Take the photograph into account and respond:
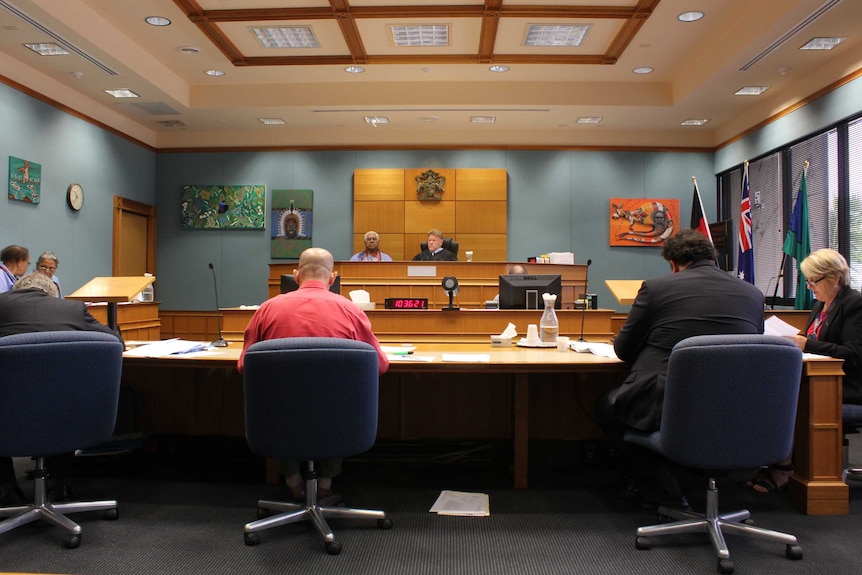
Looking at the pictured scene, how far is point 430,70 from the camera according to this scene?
6.89m

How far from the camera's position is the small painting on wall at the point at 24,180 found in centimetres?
579

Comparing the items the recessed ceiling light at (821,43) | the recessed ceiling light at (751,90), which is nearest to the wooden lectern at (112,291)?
the recessed ceiling light at (821,43)

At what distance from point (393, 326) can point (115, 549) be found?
7.82 feet

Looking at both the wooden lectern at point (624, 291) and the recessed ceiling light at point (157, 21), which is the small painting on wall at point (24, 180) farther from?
the wooden lectern at point (624, 291)

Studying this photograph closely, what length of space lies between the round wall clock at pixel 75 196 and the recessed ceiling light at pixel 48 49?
1.61m

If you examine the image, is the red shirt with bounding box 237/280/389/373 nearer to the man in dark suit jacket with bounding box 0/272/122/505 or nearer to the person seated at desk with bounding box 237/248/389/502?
the person seated at desk with bounding box 237/248/389/502

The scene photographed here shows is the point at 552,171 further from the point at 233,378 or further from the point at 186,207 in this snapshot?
the point at 233,378

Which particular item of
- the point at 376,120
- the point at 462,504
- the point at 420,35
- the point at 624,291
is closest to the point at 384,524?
the point at 462,504

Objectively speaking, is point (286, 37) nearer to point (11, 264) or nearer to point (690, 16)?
point (11, 264)

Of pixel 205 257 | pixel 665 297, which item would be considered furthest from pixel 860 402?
pixel 205 257

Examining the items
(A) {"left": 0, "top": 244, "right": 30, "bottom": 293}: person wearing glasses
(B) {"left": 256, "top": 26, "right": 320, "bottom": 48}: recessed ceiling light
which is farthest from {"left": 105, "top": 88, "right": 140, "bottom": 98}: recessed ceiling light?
(A) {"left": 0, "top": 244, "right": 30, "bottom": 293}: person wearing glasses

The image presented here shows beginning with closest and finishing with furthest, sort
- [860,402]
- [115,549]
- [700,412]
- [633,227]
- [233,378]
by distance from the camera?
[700,412] → [115,549] → [860,402] → [233,378] → [633,227]

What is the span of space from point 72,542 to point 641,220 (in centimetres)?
804

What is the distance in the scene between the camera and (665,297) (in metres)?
2.34
